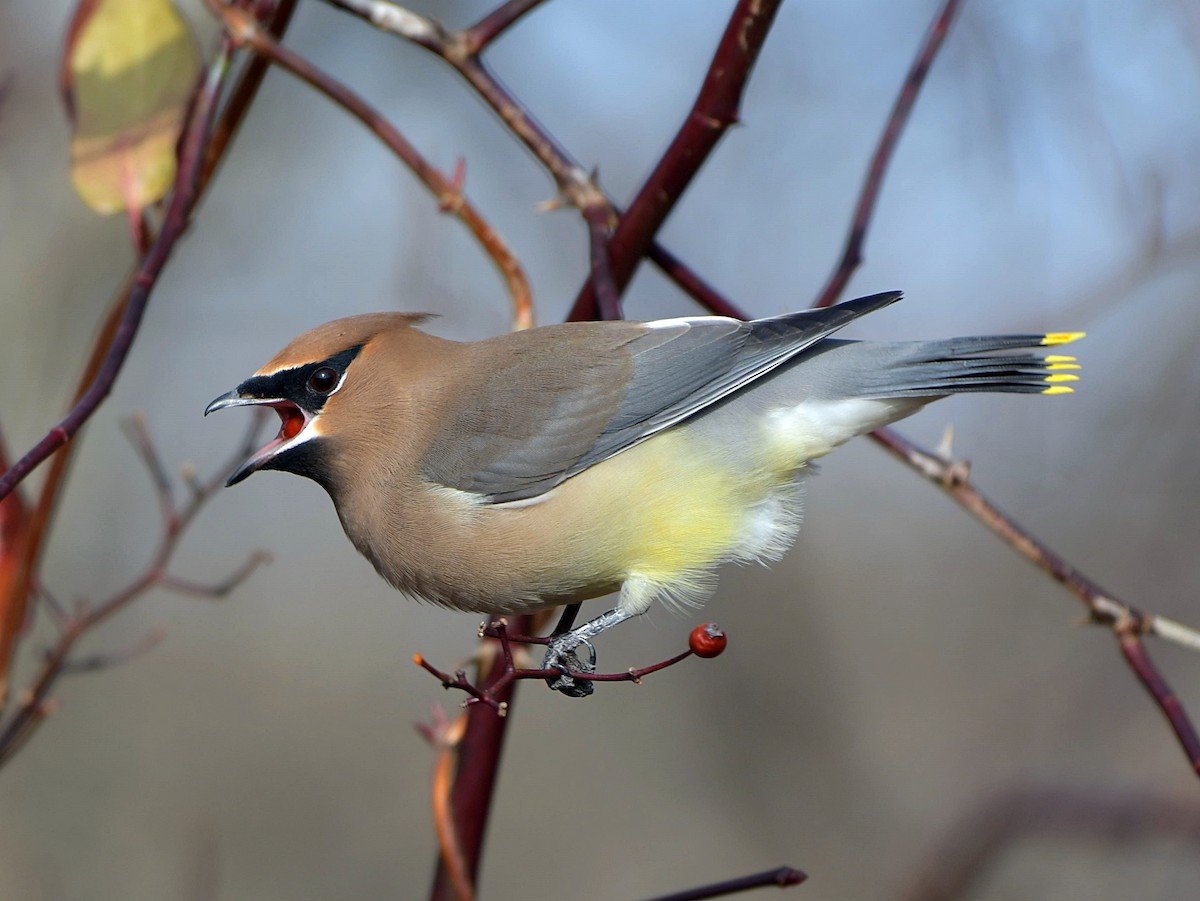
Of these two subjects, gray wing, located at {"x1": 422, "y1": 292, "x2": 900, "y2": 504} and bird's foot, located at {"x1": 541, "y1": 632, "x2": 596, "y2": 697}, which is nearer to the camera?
bird's foot, located at {"x1": 541, "y1": 632, "x2": 596, "y2": 697}

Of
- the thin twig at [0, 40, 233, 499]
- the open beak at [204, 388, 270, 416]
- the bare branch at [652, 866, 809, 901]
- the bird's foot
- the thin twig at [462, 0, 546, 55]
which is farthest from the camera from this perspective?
the thin twig at [462, 0, 546, 55]

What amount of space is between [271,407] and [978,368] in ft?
4.94

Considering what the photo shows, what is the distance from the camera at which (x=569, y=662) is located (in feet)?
8.11

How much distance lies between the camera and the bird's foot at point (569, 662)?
230cm

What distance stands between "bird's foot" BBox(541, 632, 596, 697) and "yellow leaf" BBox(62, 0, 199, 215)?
1.22m

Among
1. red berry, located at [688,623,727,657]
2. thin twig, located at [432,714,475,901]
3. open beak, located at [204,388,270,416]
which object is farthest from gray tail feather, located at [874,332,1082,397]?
open beak, located at [204,388,270,416]

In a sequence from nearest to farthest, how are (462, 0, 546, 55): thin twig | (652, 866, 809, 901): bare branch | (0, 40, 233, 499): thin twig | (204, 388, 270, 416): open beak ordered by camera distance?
(0, 40, 233, 499): thin twig, (652, 866, 809, 901): bare branch, (204, 388, 270, 416): open beak, (462, 0, 546, 55): thin twig

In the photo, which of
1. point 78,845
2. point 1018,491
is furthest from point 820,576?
point 78,845

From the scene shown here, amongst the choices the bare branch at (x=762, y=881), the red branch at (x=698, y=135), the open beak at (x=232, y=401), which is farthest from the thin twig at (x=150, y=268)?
the bare branch at (x=762, y=881)

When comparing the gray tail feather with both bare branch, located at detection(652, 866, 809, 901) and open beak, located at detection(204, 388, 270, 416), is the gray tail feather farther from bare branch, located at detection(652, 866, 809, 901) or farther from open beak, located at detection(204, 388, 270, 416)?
open beak, located at detection(204, 388, 270, 416)

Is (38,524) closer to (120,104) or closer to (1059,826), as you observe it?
(120,104)

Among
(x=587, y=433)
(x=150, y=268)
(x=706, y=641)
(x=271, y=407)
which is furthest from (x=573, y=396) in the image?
(x=150, y=268)

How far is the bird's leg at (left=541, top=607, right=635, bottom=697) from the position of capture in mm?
2307

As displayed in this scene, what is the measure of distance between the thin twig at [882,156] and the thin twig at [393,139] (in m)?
0.77
